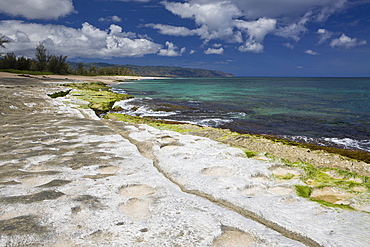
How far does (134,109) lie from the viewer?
25266 millimetres

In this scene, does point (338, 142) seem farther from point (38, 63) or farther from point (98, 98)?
point (38, 63)

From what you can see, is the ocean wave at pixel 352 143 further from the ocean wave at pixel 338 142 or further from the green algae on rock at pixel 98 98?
the green algae on rock at pixel 98 98

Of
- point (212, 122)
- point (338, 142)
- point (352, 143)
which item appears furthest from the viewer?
point (212, 122)

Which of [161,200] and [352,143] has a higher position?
[161,200]

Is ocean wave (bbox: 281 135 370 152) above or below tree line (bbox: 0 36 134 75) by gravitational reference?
below

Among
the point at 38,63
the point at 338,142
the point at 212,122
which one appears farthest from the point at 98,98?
the point at 38,63

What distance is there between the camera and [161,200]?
401 centimetres

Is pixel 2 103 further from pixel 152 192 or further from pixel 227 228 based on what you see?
pixel 227 228

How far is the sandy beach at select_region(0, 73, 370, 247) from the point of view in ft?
9.88

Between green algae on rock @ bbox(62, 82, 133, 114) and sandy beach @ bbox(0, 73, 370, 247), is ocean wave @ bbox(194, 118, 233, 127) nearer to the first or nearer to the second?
green algae on rock @ bbox(62, 82, 133, 114)

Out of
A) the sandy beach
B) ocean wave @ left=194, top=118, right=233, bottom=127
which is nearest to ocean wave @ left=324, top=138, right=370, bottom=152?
ocean wave @ left=194, top=118, right=233, bottom=127

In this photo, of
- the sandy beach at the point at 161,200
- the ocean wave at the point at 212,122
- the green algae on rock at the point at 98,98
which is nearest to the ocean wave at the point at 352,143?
the ocean wave at the point at 212,122

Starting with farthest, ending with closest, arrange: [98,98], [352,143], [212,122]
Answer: [98,98]
[212,122]
[352,143]

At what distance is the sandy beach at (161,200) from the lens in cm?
301
